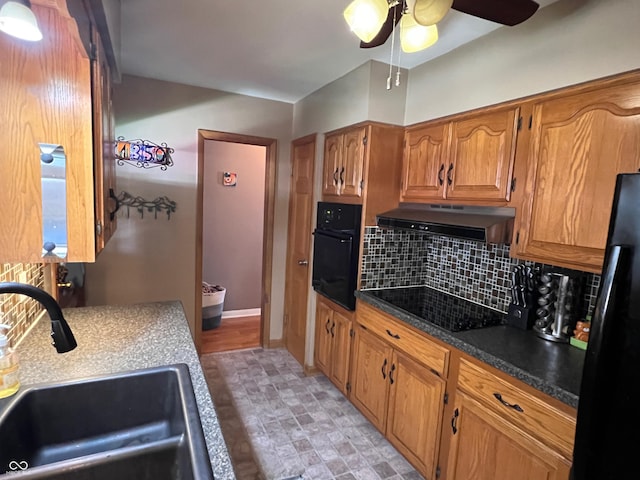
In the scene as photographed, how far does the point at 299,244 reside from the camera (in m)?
3.39

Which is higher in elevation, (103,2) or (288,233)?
(103,2)

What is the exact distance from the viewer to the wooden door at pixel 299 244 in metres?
3.21

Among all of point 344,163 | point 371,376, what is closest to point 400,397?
point 371,376

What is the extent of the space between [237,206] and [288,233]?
1.13m

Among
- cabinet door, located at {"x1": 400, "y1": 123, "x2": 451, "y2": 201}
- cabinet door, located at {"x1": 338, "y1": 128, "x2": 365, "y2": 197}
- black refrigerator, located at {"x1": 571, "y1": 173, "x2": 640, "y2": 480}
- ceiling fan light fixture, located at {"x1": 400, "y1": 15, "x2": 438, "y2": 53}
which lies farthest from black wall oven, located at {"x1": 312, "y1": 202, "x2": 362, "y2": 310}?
black refrigerator, located at {"x1": 571, "y1": 173, "x2": 640, "y2": 480}

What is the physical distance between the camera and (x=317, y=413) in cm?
261

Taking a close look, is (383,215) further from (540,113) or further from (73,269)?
(73,269)

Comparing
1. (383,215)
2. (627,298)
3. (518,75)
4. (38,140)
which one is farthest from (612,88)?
(38,140)

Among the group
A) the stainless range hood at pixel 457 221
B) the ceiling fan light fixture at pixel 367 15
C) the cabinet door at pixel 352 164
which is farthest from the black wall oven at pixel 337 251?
the ceiling fan light fixture at pixel 367 15

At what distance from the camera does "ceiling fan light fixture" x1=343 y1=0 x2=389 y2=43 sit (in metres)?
1.13

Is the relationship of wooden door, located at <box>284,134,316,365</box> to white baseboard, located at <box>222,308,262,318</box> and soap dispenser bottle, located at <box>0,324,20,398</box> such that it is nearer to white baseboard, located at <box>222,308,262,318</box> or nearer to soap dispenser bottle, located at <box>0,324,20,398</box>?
white baseboard, located at <box>222,308,262,318</box>

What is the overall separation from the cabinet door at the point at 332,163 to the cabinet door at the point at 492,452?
1.70 meters

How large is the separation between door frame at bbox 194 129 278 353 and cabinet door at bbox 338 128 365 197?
39.3 inches

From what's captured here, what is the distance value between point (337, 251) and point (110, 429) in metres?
1.78
